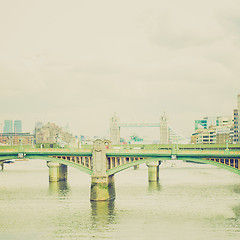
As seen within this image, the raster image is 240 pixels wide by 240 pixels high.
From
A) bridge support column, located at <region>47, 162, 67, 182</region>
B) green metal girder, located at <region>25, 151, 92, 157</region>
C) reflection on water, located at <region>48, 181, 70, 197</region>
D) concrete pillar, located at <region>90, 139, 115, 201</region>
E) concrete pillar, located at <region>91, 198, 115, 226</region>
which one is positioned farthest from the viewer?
bridge support column, located at <region>47, 162, 67, 182</region>

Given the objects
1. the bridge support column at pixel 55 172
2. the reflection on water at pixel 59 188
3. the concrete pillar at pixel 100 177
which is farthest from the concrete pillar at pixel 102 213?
the bridge support column at pixel 55 172

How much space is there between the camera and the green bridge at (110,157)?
7794 centimetres

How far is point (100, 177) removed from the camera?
8438 centimetres

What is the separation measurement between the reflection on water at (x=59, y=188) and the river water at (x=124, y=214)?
0.69 ft

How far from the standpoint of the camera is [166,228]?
6488 centimetres

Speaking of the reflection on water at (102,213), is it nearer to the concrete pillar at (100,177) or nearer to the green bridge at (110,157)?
the concrete pillar at (100,177)

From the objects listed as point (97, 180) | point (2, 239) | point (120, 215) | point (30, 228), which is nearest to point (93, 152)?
point (97, 180)

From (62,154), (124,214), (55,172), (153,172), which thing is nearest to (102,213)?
(124,214)

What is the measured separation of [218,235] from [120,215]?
17.4 metres

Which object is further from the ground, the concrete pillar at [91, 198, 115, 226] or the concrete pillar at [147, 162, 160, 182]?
the concrete pillar at [147, 162, 160, 182]

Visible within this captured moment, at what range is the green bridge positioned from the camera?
77.9 m

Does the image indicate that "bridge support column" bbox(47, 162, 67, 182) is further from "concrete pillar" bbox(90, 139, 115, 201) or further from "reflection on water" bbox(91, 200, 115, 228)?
"reflection on water" bbox(91, 200, 115, 228)

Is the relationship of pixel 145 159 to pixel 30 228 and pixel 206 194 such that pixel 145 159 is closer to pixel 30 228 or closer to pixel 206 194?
pixel 206 194

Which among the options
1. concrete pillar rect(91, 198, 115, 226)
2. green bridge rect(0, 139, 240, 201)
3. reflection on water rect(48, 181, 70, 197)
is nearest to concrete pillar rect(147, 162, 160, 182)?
reflection on water rect(48, 181, 70, 197)
